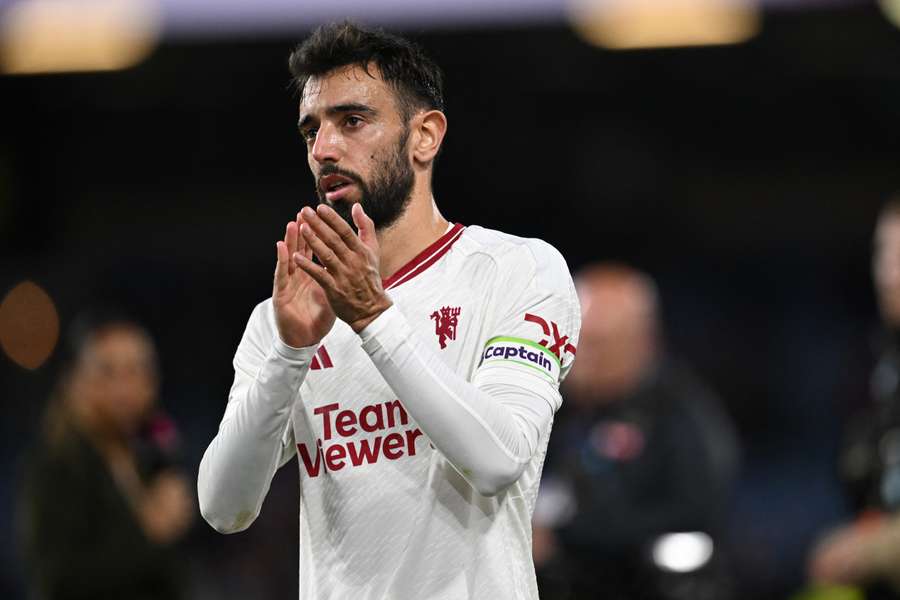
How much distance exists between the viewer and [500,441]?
102 inches

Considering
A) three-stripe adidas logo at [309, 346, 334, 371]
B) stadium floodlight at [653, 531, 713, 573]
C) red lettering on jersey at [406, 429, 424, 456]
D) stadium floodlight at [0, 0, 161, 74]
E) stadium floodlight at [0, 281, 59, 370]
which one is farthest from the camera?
stadium floodlight at [0, 281, 59, 370]

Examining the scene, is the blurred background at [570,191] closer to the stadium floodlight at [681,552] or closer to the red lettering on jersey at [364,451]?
the stadium floodlight at [681,552]

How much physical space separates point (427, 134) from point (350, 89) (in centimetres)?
21

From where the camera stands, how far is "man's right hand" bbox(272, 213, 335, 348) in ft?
8.95

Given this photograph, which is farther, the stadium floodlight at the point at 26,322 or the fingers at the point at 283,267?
the stadium floodlight at the point at 26,322

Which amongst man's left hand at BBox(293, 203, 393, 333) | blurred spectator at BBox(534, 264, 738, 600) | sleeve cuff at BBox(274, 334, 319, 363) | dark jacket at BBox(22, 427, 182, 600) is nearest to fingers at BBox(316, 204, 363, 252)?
man's left hand at BBox(293, 203, 393, 333)

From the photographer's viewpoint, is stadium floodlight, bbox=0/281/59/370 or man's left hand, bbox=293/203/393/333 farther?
stadium floodlight, bbox=0/281/59/370

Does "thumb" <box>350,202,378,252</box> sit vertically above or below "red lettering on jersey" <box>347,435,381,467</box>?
above

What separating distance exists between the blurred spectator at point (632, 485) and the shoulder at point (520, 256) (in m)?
2.21

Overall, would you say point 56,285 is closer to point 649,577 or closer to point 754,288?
point 754,288

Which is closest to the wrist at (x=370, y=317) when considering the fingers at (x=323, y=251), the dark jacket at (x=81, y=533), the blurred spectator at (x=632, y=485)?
the fingers at (x=323, y=251)

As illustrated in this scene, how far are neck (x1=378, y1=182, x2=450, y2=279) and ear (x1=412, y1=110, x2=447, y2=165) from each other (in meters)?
0.06

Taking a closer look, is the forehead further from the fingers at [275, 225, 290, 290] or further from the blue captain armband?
the blue captain armband

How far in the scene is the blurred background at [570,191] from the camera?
44.5 feet
